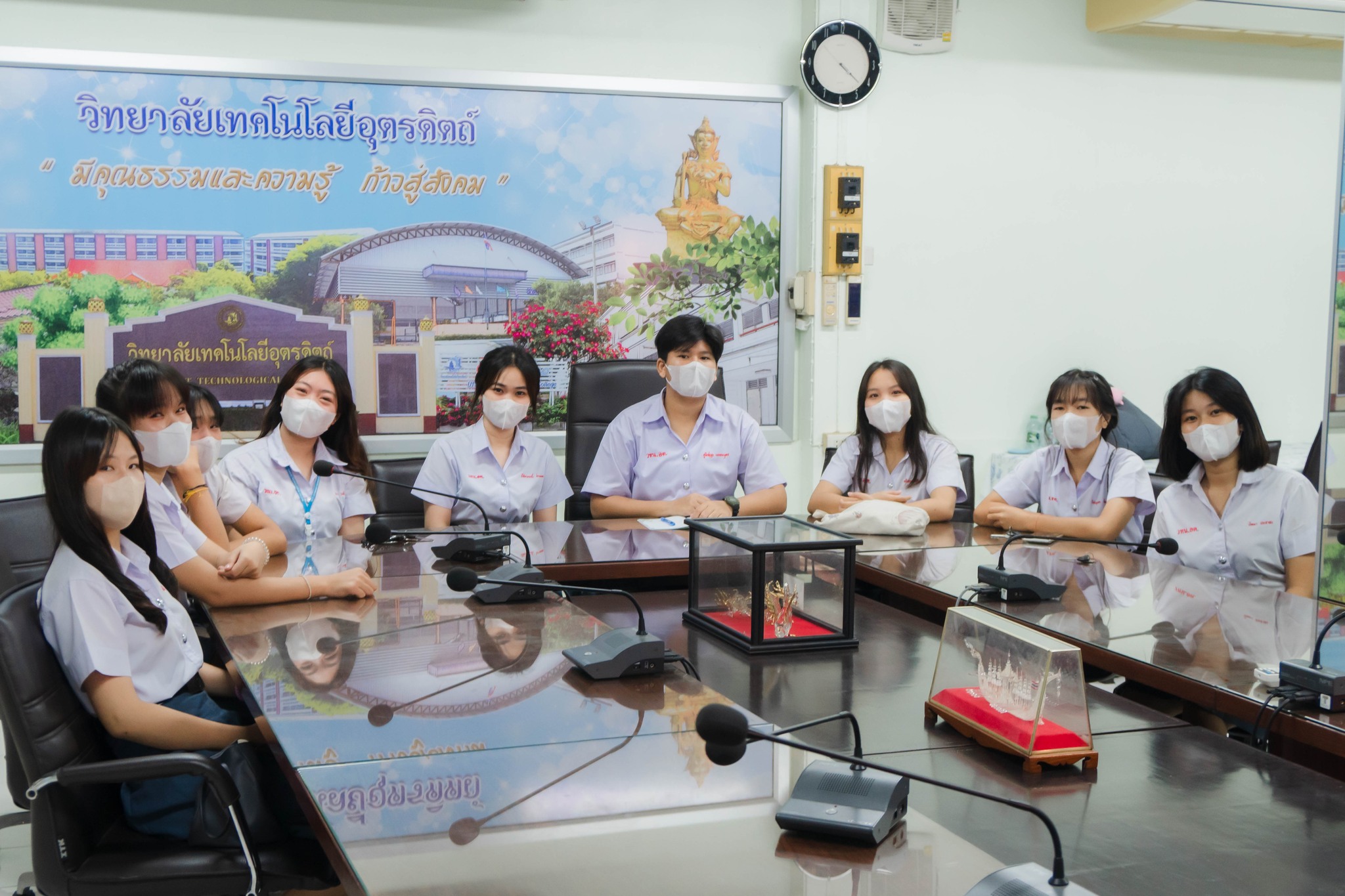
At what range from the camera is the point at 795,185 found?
4863mm

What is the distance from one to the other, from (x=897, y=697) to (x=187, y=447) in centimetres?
170

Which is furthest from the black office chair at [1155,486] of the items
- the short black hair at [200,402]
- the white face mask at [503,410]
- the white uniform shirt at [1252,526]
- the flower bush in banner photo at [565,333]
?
the short black hair at [200,402]

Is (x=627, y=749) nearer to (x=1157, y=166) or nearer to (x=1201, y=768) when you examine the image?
(x=1201, y=768)

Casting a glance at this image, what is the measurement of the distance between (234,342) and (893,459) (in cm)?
257

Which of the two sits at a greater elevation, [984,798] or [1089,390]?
[1089,390]

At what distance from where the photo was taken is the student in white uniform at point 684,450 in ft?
12.0

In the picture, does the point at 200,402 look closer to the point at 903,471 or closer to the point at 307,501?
the point at 307,501

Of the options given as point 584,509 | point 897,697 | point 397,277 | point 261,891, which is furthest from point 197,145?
point 897,697

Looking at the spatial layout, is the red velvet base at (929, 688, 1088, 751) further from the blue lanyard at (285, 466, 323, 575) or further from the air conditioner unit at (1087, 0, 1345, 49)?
the air conditioner unit at (1087, 0, 1345, 49)

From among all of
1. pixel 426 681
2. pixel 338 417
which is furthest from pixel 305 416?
pixel 426 681

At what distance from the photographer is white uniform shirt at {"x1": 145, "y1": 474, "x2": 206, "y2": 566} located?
7.61 feet

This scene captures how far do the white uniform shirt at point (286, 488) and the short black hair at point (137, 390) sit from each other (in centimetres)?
76

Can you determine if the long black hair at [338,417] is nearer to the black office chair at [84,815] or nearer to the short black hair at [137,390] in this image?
the short black hair at [137,390]

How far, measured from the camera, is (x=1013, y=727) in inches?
57.9
